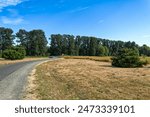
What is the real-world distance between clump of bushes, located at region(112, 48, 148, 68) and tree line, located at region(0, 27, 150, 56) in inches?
2689

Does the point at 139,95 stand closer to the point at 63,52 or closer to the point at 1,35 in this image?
the point at 1,35

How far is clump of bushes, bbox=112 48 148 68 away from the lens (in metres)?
39.1

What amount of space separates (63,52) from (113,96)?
132648 mm

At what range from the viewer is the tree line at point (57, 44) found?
4798 inches

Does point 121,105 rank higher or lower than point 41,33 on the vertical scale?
lower

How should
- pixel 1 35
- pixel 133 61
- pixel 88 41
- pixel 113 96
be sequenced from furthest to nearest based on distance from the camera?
1. pixel 88 41
2. pixel 1 35
3. pixel 133 61
4. pixel 113 96

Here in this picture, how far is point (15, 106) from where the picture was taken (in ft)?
36.4

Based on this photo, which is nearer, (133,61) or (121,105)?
(121,105)

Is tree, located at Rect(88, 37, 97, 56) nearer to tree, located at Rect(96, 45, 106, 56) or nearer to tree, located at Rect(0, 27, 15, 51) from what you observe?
tree, located at Rect(96, 45, 106, 56)

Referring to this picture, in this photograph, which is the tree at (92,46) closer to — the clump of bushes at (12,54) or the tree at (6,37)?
the tree at (6,37)

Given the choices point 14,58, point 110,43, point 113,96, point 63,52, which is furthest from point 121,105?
point 110,43

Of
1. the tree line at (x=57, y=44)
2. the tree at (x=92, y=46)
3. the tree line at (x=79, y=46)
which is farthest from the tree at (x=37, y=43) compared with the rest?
the tree at (x=92, y=46)

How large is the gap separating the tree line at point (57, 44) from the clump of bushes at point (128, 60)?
6829cm

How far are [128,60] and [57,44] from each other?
10660cm
